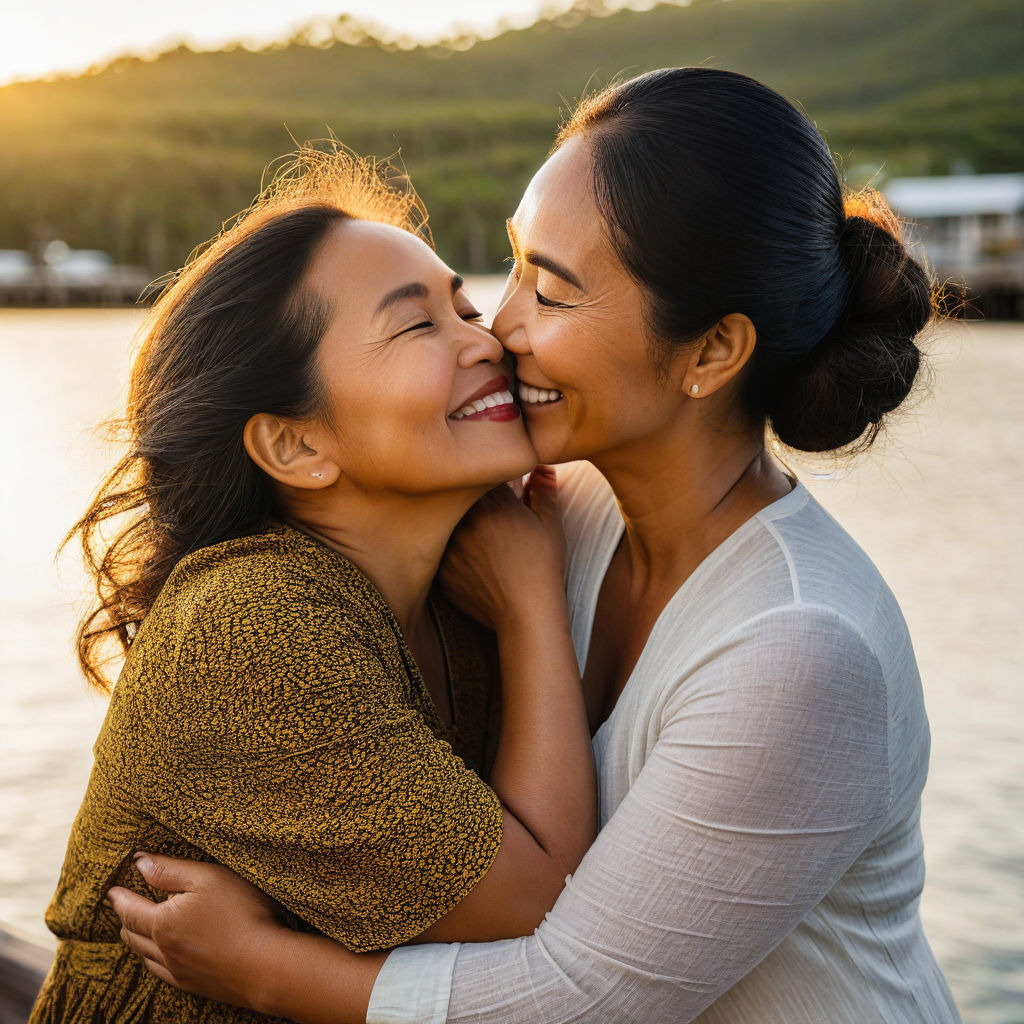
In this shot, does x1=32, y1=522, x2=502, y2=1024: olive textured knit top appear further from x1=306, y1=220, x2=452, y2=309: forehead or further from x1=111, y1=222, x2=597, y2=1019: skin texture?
x1=306, y1=220, x2=452, y2=309: forehead

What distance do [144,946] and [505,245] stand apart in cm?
6645

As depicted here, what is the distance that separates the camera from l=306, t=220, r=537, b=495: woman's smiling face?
6.84 ft

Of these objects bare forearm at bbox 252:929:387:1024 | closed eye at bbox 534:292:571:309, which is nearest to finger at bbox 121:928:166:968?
bare forearm at bbox 252:929:387:1024

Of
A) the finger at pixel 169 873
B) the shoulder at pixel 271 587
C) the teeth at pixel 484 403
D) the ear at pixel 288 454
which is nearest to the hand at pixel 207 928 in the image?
the finger at pixel 169 873

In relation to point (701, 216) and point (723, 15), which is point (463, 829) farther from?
point (723, 15)

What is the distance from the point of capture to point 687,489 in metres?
2.20

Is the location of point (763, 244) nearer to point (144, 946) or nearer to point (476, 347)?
point (476, 347)

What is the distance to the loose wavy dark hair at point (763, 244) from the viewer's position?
6.41 feet

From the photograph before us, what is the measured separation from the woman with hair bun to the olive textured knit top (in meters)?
0.09

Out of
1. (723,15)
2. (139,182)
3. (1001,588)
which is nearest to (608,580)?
(1001,588)

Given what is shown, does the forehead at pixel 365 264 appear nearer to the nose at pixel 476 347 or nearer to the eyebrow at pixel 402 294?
the eyebrow at pixel 402 294

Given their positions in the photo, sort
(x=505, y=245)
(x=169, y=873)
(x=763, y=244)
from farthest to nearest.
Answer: (x=505, y=245) < (x=763, y=244) < (x=169, y=873)

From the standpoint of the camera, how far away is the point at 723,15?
136 meters

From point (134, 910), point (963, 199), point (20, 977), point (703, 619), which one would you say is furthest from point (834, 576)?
point (963, 199)
